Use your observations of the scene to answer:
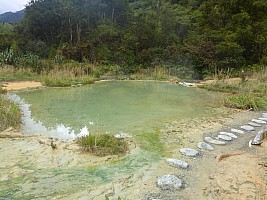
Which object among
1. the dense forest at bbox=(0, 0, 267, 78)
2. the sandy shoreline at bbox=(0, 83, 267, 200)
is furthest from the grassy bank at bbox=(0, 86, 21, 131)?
the dense forest at bbox=(0, 0, 267, 78)

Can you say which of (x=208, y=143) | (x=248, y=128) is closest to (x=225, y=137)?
(x=208, y=143)

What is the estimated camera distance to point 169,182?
2836 millimetres

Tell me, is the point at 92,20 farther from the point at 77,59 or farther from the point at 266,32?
the point at 266,32

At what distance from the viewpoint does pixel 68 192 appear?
270 cm

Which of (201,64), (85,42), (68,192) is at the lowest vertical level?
(68,192)

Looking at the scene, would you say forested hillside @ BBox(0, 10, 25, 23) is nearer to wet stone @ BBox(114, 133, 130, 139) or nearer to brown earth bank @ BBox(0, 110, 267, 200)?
brown earth bank @ BBox(0, 110, 267, 200)

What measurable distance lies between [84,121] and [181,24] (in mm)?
15462

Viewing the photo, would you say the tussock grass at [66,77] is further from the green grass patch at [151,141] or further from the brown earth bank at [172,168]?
the green grass patch at [151,141]

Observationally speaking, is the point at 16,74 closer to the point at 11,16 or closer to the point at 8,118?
the point at 8,118

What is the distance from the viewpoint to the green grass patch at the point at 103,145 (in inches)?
143

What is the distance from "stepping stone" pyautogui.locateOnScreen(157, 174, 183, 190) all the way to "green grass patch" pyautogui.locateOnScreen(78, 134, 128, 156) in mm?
890

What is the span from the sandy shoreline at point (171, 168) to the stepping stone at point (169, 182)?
0.21 feet

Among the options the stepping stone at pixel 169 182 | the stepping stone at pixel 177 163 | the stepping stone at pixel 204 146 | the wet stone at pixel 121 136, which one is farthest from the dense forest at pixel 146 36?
the stepping stone at pixel 169 182

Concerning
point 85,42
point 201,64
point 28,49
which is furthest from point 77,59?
point 201,64
